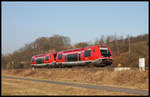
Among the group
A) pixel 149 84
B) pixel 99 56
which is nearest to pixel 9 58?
pixel 99 56

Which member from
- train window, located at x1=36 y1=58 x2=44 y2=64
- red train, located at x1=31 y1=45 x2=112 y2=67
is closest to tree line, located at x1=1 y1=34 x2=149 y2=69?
train window, located at x1=36 y1=58 x2=44 y2=64

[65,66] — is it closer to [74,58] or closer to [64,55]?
[64,55]

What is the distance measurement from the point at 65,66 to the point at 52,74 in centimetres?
454

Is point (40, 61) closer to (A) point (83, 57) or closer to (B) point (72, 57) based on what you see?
(B) point (72, 57)

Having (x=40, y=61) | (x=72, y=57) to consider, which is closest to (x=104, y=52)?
(x=72, y=57)

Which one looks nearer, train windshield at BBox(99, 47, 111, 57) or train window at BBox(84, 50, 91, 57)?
train windshield at BBox(99, 47, 111, 57)

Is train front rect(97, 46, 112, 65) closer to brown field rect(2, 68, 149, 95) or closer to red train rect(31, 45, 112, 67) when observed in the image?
red train rect(31, 45, 112, 67)

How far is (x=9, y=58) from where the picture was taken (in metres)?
91.1

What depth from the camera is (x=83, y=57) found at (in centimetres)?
3644

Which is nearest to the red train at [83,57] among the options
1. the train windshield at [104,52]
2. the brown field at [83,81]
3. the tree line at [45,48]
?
the train windshield at [104,52]

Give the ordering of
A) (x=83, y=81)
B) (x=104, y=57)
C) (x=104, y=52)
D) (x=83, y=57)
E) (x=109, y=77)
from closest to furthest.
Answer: (x=104, y=57) → (x=109, y=77) → (x=104, y=52) → (x=83, y=81) → (x=83, y=57)

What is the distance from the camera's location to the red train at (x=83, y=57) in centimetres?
3347

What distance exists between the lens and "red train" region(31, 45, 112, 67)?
33469 mm

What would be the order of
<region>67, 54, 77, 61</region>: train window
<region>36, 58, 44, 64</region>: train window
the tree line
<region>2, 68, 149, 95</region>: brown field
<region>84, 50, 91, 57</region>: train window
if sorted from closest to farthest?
<region>2, 68, 149, 95</region>: brown field → <region>84, 50, 91, 57</region>: train window → <region>67, 54, 77, 61</region>: train window → <region>36, 58, 44, 64</region>: train window → the tree line
